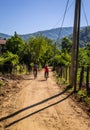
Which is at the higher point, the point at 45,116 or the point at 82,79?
the point at 82,79

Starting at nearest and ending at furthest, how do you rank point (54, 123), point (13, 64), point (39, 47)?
point (54, 123) < point (13, 64) < point (39, 47)

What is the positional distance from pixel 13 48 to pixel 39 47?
27.2ft

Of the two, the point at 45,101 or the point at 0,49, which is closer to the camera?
the point at 45,101

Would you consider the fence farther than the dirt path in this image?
Yes

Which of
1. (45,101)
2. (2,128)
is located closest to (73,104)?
(45,101)

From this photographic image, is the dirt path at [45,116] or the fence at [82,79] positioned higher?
the fence at [82,79]

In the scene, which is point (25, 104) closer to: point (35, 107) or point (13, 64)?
point (35, 107)

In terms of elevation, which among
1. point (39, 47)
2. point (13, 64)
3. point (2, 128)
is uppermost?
point (39, 47)

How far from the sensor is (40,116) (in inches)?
419

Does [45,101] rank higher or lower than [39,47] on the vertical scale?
lower

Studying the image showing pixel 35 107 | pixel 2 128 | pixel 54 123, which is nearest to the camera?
pixel 2 128

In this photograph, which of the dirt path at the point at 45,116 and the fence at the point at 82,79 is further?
the fence at the point at 82,79

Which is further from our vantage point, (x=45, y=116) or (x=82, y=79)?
(x=82, y=79)

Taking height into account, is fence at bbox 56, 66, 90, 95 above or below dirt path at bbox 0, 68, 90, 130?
above
